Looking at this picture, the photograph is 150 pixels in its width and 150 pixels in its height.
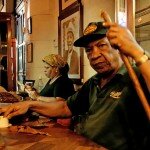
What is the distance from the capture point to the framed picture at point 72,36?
16.1ft

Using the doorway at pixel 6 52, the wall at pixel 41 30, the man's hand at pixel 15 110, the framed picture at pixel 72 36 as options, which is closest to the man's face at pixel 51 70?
the framed picture at pixel 72 36

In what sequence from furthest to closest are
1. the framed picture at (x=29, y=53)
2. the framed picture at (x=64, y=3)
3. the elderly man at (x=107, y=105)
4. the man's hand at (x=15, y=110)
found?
1. the framed picture at (x=29, y=53)
2. the framed picture at (x=64, y=3)
3. the man's hand at (x=15, y=110)
4. the elderly man at (x=107, y=105)

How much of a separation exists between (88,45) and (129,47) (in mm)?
901

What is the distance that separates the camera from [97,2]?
419 centimetres

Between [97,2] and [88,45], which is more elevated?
[97,2]

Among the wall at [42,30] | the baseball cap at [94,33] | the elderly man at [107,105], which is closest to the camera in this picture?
the elderly man at [107,105]

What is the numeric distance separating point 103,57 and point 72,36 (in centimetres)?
316

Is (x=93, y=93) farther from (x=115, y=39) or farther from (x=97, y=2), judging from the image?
(x=97, y=2)

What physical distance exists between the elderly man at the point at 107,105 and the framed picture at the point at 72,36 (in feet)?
7.70

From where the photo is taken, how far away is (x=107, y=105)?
2.09 meters

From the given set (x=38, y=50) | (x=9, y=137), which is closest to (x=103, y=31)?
(x=9, y=137)

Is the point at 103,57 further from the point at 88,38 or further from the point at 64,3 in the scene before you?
the point at 64,3

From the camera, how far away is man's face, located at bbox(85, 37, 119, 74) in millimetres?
2246

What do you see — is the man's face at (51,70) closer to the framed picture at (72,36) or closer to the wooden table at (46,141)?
the framed picture at (72,36)
